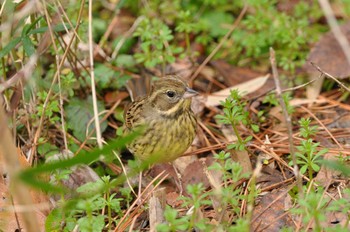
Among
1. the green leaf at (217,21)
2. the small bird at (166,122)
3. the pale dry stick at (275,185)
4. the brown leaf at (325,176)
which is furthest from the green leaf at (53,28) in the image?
the green leaf at (217,21)

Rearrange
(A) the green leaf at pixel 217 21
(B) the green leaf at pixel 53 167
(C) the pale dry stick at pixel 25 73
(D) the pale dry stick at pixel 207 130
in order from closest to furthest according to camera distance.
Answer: (B) the green leaf at pixel 53 167 → (C) the pale dry stick at pixel 25 73 → (D) the pale dry stick at pixel 207 130 → (A) the green leaf at pixel 217 21

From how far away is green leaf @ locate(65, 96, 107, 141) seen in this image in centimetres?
533

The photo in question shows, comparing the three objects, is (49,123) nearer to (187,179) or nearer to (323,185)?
(187,179)

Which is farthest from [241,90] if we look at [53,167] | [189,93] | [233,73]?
[53,167]

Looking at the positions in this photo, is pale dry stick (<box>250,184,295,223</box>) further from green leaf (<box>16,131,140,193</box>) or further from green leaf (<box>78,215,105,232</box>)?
green leaf (<box>16,131,140,193</box>)

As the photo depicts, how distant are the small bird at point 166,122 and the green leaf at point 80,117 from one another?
511 mm

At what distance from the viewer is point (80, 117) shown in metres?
5.42

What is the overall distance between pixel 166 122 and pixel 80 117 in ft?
2.95

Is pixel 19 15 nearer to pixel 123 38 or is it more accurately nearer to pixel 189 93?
pixel 189 93

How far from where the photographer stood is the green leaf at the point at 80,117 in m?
5.33

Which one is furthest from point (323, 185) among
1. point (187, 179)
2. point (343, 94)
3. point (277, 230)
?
point (343, 94)

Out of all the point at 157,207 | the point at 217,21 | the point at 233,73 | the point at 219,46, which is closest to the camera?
the point at 157,207

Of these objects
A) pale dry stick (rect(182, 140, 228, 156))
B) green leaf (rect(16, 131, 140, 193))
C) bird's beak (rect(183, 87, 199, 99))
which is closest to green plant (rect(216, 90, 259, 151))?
bird's beak (rect(183, 87, 199, 99))

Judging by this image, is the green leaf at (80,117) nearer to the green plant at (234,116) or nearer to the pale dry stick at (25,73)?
the green plant at (234,116)
